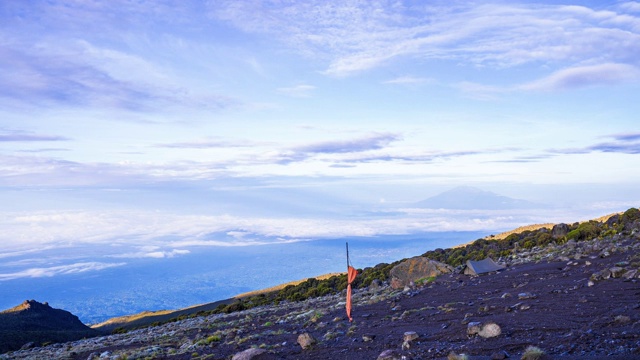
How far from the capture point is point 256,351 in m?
12.1

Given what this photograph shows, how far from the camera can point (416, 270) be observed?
89.1 ft

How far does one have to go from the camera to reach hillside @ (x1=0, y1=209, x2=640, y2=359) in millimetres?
9289

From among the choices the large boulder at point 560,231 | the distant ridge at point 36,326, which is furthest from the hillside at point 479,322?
the large boulder at point 560,231

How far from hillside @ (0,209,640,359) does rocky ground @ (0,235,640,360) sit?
0.08ft

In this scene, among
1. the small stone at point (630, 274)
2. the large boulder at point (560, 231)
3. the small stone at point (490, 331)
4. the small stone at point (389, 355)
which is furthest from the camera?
the large boulder at point (560, 231)

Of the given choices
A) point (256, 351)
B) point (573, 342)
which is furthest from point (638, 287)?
point (256, 351)

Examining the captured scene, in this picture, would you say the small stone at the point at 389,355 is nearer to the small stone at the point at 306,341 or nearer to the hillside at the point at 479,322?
the hillside at the point at 479,322

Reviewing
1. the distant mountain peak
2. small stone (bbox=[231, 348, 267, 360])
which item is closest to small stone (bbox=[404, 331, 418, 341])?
small stone (bbox=[231, 348, 267, 360])

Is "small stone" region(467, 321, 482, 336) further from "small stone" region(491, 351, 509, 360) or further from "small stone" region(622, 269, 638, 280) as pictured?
"small stone" region(622, 269, 638, 280)

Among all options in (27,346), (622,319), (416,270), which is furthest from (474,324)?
(27,346)

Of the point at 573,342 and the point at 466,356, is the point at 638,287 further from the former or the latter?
the point at 466,356

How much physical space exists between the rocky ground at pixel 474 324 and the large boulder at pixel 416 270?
2965 millimetres

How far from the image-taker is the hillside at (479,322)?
929 cm

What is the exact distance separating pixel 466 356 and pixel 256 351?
559cm
